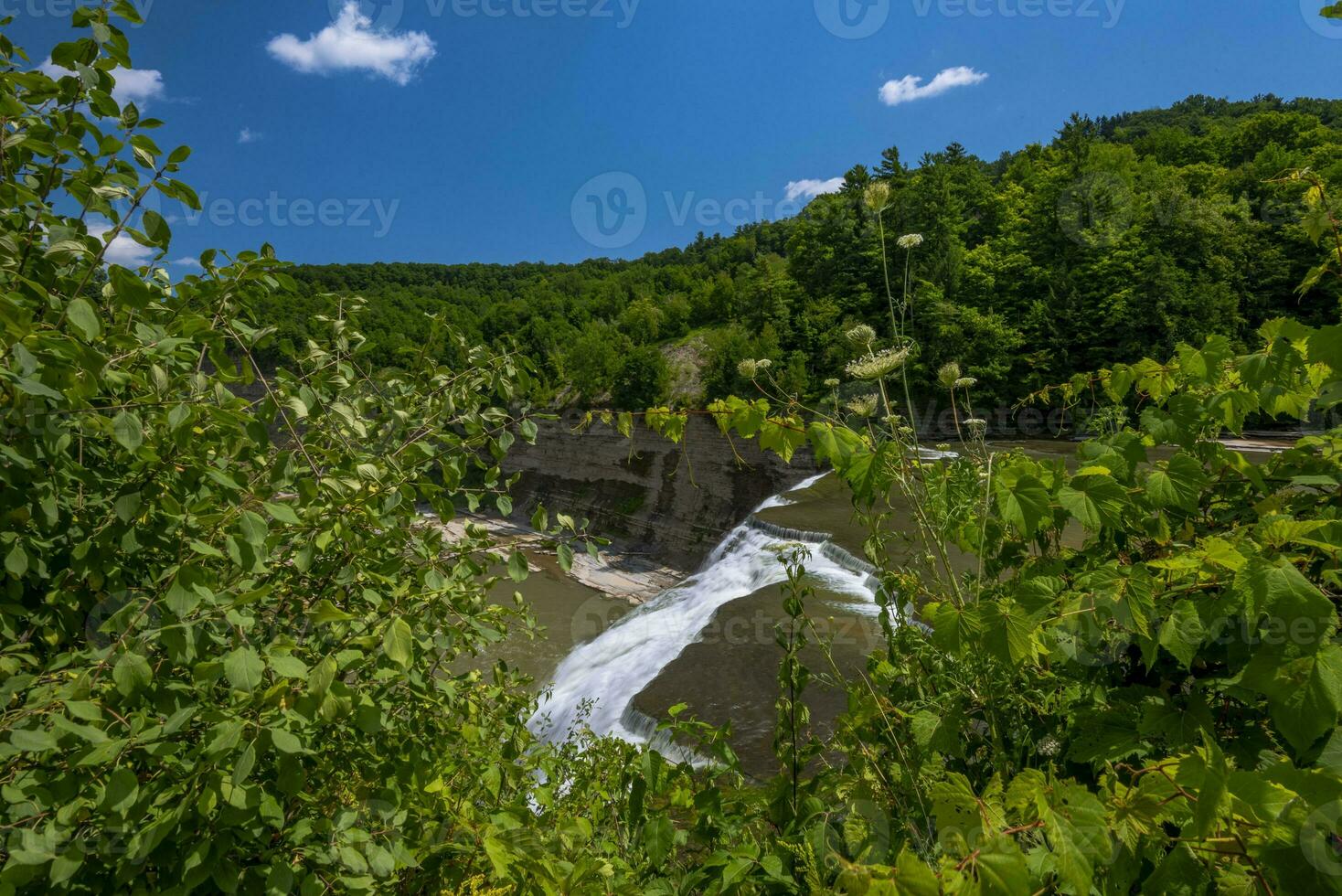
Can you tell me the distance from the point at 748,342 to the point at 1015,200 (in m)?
20.1

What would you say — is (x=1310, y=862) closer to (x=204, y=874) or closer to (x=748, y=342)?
(x=204, y=874)

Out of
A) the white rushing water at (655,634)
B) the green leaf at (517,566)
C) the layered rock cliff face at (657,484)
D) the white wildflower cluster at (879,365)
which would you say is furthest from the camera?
the layered rock cliff face at (657,484)

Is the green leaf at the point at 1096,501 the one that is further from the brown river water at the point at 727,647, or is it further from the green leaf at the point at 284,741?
the brown river water at the point at 727,647

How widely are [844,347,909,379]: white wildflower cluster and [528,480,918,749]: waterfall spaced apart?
5.97 m

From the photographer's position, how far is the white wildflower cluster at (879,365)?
1.56m

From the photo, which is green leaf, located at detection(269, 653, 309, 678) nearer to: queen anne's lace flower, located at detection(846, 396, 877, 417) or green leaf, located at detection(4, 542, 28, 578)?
green leaf, located at detection(4, 542, 28, 578)

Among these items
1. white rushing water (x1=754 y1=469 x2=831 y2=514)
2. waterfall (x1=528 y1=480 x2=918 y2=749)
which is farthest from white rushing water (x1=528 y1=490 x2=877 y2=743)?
white rushing water (x1=754 y1=469 x2=831 y2=514)

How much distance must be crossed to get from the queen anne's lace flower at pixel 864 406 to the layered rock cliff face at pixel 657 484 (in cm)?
1678

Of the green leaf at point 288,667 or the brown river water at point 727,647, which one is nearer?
the green leaf at point 288,667

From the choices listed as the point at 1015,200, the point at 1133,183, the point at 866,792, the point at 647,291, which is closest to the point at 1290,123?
the point at 1133,183

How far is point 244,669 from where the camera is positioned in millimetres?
1021

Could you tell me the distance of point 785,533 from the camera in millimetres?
13461

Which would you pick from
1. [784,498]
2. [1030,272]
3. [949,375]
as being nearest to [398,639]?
[949,375]

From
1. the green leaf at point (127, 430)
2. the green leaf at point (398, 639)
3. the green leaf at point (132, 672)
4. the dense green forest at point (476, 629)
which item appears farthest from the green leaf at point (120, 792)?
the green leaf at point (127, 430)
